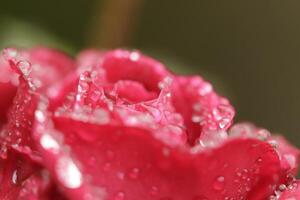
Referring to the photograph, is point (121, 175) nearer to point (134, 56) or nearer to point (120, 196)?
point (120, 196)

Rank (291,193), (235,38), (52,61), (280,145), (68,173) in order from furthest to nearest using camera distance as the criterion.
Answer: (235,38) → (52,61) → (280,145) → (291,193) → (68,173)

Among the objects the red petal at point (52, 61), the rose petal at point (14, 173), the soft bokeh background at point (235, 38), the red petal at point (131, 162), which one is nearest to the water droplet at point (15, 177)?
the rose petal at point (14, 173)

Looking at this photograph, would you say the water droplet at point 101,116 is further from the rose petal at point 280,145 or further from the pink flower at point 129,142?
the rose petal at point 280,145

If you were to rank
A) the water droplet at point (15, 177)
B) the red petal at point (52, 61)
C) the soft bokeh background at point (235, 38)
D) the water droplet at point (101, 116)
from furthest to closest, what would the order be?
the soft bokeh background at point (235, 38)
the red petal at point (52, 61)
the water droplet at point (15, 177)
the water droplet at point (101, 116)

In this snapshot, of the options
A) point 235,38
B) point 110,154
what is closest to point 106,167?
point 110,154

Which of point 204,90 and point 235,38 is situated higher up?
point 204,90

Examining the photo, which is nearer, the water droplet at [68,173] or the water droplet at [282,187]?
the water droplet at [68,173]

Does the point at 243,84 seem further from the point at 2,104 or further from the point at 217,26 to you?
the point at 2,104

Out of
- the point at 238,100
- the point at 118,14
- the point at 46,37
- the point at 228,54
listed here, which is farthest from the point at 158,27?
the point at 46,37
